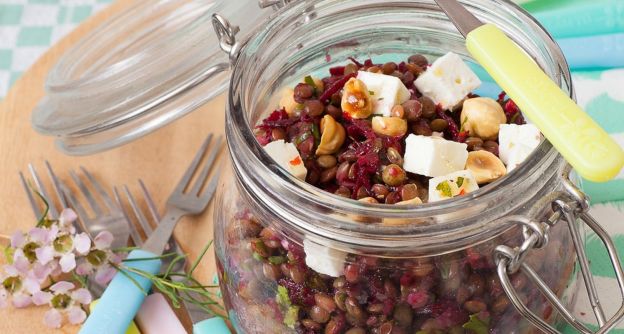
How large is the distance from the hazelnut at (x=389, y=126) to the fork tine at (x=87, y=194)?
58cm

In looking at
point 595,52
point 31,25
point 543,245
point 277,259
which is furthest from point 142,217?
point 31,25

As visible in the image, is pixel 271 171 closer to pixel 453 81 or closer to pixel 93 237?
pixel 453 81

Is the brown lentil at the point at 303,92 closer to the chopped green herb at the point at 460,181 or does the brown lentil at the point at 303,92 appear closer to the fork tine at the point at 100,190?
the chopped green herb at the point at 460,181

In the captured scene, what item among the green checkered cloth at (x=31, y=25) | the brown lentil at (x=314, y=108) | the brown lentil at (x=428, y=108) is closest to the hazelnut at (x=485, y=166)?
the brown lentil at (x=428, y=108)

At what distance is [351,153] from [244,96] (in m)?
0.15

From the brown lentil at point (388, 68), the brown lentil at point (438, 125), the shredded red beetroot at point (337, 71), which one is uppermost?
the brown lentil at point (388, 68)

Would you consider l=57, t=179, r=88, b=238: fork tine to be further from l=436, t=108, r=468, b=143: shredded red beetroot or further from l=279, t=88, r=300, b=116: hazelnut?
l=436, t=108, r=468, b=143: shredded red beetroot

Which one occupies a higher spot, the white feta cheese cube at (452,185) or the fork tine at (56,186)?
the white feta cheese cube at (452,185)

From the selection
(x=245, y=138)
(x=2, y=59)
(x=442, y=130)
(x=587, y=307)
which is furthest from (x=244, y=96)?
(x=2, y=59)

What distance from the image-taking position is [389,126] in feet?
3.52

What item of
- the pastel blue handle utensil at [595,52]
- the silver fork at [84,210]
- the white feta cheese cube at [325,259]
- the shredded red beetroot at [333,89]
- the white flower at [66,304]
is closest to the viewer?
the white feta cheese cube at [325,259]

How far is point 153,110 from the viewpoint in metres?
1.35

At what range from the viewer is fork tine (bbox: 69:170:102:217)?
1.44m

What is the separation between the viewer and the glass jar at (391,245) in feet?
2.91
